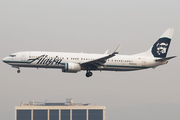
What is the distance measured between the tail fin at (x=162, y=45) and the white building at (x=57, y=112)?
66752mm

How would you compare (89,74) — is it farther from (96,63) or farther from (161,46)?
(161,46)

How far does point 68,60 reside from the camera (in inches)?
2899

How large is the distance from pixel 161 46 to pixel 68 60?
21.2 meters

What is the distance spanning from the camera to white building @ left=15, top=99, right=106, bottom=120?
142 metres

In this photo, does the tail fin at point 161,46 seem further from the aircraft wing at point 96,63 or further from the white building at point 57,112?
the white building at point 57,112

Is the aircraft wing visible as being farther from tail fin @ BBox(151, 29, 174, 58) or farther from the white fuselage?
tail fin @ BBox(151, 29, 174, 58)

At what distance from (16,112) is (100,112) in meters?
30.8

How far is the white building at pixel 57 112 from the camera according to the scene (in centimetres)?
14164

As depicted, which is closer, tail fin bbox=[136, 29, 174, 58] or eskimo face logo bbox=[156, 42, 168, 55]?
tail fin bbox=[136, 29, 174, 58]

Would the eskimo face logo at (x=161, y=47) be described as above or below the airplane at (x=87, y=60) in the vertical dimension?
above

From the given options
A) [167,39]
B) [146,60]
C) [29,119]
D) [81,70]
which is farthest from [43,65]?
[29,119]

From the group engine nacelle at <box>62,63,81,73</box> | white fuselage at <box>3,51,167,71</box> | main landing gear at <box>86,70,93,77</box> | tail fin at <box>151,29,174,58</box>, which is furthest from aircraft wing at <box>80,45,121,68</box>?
tail fin at <box>151,29,174,58</box>

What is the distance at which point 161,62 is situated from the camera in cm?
7850

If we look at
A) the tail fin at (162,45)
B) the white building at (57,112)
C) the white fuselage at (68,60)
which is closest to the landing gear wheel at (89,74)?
the white fuselage at (68,60)
